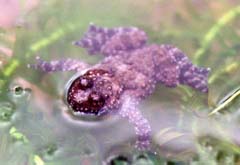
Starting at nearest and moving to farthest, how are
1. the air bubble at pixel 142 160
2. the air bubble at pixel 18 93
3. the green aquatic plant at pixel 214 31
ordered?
the air bubble at pixel 142 160, the air bubble at pixel 18 93, the green aquatic plant at pixel 214 31

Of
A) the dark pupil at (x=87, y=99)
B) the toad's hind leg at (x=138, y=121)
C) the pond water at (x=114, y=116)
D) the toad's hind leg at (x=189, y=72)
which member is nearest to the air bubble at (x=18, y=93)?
the pond water at (x=114, y=116)

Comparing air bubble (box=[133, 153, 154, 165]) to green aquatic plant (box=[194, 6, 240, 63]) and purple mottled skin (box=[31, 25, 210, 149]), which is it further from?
green aquatic plant (box=[194, 6, 240, 63])

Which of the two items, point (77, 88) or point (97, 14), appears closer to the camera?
point (77, 88)

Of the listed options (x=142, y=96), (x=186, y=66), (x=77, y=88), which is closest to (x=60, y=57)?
(x=77, y=88)

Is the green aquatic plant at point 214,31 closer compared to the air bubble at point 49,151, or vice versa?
the air bubble at point 49,151

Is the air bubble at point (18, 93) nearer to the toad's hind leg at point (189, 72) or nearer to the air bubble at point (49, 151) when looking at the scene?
the air bubble at point (49, 151)

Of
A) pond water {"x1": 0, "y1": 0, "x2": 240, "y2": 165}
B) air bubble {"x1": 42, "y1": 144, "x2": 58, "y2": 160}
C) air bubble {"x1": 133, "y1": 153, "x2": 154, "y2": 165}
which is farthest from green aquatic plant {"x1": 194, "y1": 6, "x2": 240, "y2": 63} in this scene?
air bubble {"x1": 42, "y1": 144, "x2": 58, "y2": 160}

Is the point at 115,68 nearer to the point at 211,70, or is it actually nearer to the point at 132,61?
the point at 132,61

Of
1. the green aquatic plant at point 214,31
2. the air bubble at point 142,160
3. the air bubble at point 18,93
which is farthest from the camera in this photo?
the green aquatic plant at point 214,31
